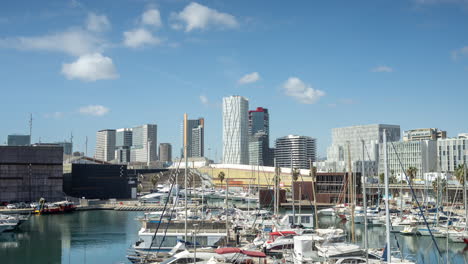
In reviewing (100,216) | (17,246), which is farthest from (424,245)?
(100,216)

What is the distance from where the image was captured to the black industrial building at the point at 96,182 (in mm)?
114250

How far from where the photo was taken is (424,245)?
52.5 meters

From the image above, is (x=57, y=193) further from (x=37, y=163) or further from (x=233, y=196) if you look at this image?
(x=233, y=196)

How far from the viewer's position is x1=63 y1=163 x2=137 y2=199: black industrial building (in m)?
114

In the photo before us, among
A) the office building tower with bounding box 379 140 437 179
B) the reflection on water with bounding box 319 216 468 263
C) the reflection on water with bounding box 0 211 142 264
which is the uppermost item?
the office building tower with bounding box 379 140 437 179

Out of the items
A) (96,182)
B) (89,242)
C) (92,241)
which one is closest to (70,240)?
(92,241)

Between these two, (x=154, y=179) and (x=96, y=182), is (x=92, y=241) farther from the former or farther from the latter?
(x=154, y=179)

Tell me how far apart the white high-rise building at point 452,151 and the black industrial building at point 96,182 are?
114291 mm

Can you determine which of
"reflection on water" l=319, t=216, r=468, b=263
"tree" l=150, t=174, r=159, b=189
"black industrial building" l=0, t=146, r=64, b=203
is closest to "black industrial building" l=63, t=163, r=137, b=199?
"black industrial building" l=0, t=146, r=64, b=203

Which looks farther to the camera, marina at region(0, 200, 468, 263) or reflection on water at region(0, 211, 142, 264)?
reflection on water at region(0, 211, 142, 264)

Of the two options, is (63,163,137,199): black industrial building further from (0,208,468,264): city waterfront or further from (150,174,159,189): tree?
(0,208,468,264): city waterfront

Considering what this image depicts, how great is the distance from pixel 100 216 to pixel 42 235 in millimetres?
25397

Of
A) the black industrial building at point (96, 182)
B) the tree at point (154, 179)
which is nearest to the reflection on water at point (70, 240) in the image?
the black industrial building at point (96, 182)

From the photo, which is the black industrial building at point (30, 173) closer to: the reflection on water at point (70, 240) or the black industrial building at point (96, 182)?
the black industrial building at point (96, 182)
